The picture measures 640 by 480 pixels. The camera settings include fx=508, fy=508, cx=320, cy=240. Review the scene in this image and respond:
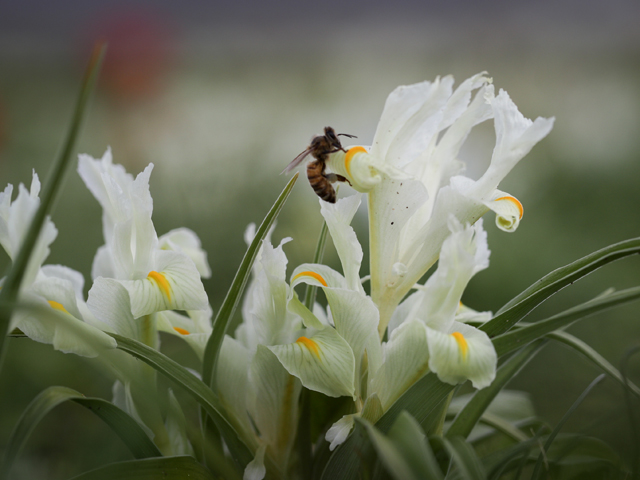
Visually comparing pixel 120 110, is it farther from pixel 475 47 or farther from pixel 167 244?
pixel 475 47

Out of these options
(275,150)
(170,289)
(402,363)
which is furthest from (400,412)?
(275,150)

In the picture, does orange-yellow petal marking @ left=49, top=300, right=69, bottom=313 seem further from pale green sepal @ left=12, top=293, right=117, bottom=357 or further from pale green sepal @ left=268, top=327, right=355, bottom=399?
pale green sepal @ left=268, top=327, right=355, bottom=399

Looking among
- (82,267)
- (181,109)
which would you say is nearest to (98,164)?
(82,267)

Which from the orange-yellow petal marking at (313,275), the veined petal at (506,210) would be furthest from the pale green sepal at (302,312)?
the veined petal at (506,210)

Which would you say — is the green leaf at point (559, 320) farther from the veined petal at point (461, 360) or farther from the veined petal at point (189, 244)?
the veined petal at point (189, 244)

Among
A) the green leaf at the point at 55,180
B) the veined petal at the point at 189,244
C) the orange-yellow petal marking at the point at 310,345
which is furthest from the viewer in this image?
the veined petal at the point at 189,244
